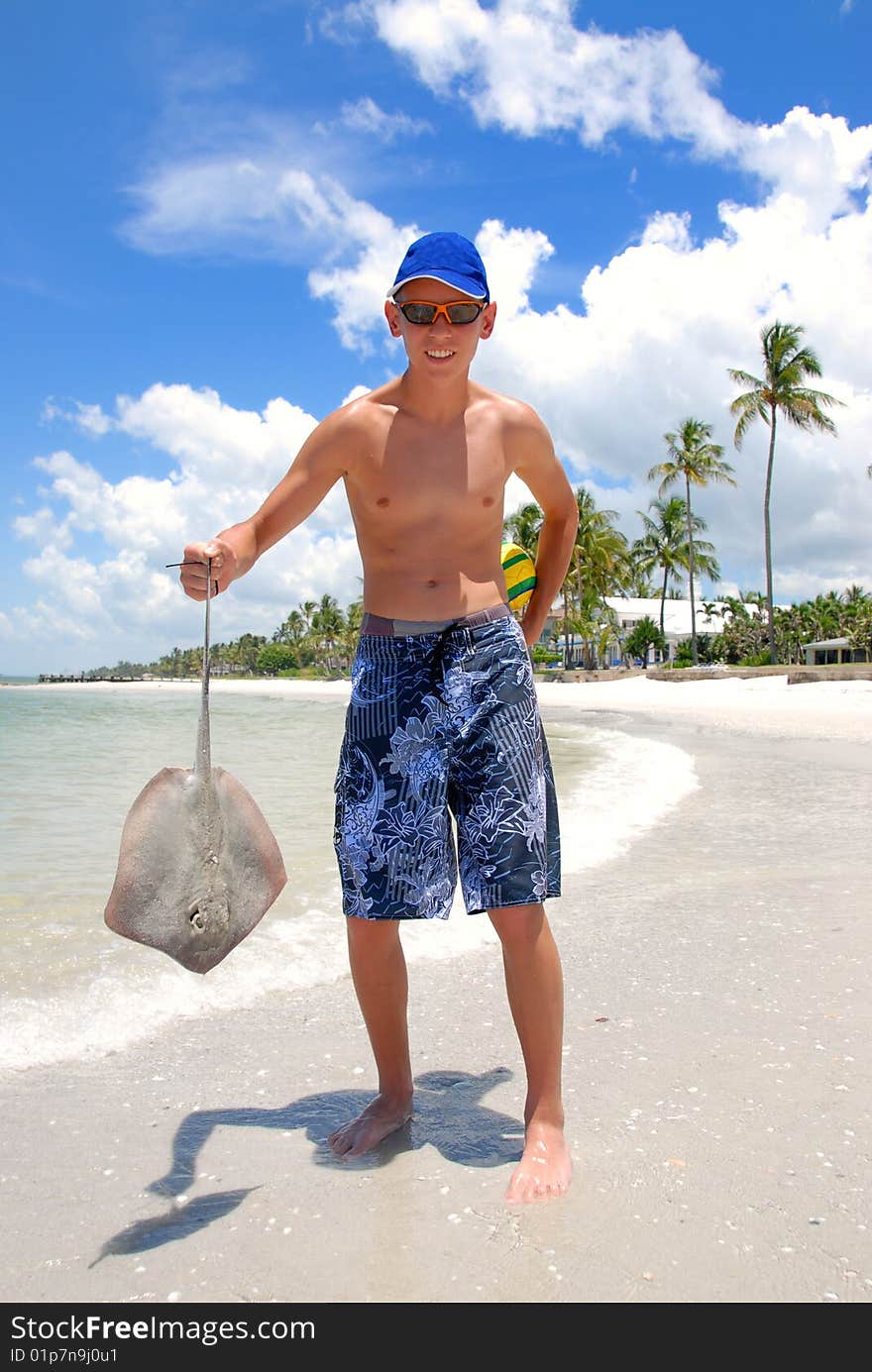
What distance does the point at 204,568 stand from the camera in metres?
2.38

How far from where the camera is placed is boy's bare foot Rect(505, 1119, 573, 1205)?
7.36 ft

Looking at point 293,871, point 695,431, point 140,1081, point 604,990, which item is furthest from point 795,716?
point 695,431

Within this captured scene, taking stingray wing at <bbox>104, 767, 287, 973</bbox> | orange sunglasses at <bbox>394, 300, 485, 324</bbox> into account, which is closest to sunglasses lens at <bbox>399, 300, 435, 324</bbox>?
orange sunglasses at <bbox>394, 300, 485, 324</bbox>

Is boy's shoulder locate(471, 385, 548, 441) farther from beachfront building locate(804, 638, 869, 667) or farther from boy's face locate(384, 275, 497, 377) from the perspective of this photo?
beachfront building locate(804, 638, 869, 667)

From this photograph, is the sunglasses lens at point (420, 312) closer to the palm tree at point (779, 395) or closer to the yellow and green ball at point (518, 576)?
the yellow and green ball at point (518, 576)

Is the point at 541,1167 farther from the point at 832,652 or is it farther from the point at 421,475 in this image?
the point at 832,652

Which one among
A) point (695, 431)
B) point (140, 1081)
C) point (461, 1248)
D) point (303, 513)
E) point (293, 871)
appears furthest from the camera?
point (695, 431)

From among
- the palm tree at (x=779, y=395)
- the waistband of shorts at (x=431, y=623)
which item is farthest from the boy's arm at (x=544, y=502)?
the palm tree at (x=779, y=395)

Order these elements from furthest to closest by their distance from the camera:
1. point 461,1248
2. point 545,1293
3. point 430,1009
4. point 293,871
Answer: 1. point 293,871
2. point 430,1009
3. point 461,1248
4. point 545,1293

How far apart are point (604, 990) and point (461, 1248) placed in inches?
71.8

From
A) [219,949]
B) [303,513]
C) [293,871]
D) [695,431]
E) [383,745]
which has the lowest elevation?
[293,871]

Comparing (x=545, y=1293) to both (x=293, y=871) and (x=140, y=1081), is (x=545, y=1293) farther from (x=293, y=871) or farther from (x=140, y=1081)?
(x=293, y=871)

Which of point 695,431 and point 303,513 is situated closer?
point 303,513

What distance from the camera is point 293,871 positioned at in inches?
245
